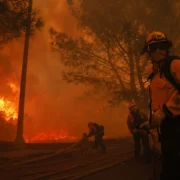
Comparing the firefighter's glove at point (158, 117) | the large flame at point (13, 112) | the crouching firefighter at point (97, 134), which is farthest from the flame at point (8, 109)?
the firefighter's glove at point (158, 117)

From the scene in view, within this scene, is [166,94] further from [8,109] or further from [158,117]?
[8,109]

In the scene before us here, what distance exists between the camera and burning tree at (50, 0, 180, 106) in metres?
15.7

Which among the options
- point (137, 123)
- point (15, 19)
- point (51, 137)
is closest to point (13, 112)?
point (51, 137)

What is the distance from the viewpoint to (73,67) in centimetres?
1633

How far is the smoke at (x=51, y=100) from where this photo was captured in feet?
87.1

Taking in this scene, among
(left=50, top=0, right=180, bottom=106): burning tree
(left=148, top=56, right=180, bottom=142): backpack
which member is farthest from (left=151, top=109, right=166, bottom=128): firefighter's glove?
(left=50, top=0, right=180, bottom=106): burning tree

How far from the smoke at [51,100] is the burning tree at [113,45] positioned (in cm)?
884

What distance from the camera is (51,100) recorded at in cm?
3167

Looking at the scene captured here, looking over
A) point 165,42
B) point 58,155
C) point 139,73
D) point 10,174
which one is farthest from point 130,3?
point 165,42

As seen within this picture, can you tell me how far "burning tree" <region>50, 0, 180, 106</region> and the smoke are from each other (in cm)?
884

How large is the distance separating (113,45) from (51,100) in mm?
16955

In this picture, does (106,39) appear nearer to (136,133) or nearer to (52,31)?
(52,31)

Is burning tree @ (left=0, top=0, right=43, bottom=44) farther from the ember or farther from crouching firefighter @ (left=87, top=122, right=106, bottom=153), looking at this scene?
the ember

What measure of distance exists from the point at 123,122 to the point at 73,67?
18.6 meters
